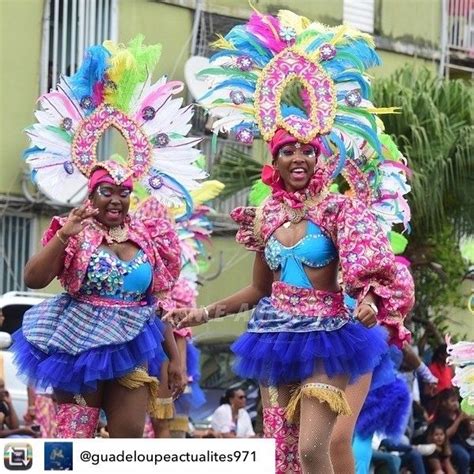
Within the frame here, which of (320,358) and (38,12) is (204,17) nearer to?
(38,12)

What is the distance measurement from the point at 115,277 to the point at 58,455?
1.41m

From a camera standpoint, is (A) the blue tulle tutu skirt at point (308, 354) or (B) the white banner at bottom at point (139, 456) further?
(A) the blue tulle tutu skirt at point (308, 354)

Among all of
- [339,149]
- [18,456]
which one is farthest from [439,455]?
[18,456]

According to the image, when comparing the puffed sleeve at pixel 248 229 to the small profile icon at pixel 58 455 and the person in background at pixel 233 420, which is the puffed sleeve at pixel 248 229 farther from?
the person in background at pixel 233 420

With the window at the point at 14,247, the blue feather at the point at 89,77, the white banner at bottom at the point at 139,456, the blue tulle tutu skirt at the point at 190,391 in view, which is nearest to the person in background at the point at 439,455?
the blue tulle tutu skirt at the point at 190,391

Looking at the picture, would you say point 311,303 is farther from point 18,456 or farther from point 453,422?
point 453,422

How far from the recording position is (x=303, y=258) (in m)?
7.39

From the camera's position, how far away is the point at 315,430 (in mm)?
7137

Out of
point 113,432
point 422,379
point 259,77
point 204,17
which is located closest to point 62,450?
point 113,432

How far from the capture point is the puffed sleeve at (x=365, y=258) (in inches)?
281

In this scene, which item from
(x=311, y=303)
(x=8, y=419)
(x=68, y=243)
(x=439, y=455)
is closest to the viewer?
(x=311, y=303)

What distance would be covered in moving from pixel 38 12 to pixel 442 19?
281 inches

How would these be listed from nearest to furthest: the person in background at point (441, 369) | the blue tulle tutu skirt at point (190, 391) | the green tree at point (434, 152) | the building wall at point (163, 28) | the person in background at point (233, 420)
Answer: the blue tulle tutu skirt at point (190, 391) → the person in background at point (233, 420) → the person in background at point (441, 369) → the green tree at point (434, 152) → the building wall at point (163, 28)

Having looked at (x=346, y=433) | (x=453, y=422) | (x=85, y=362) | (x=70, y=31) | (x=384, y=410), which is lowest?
(x=453, y=422)
